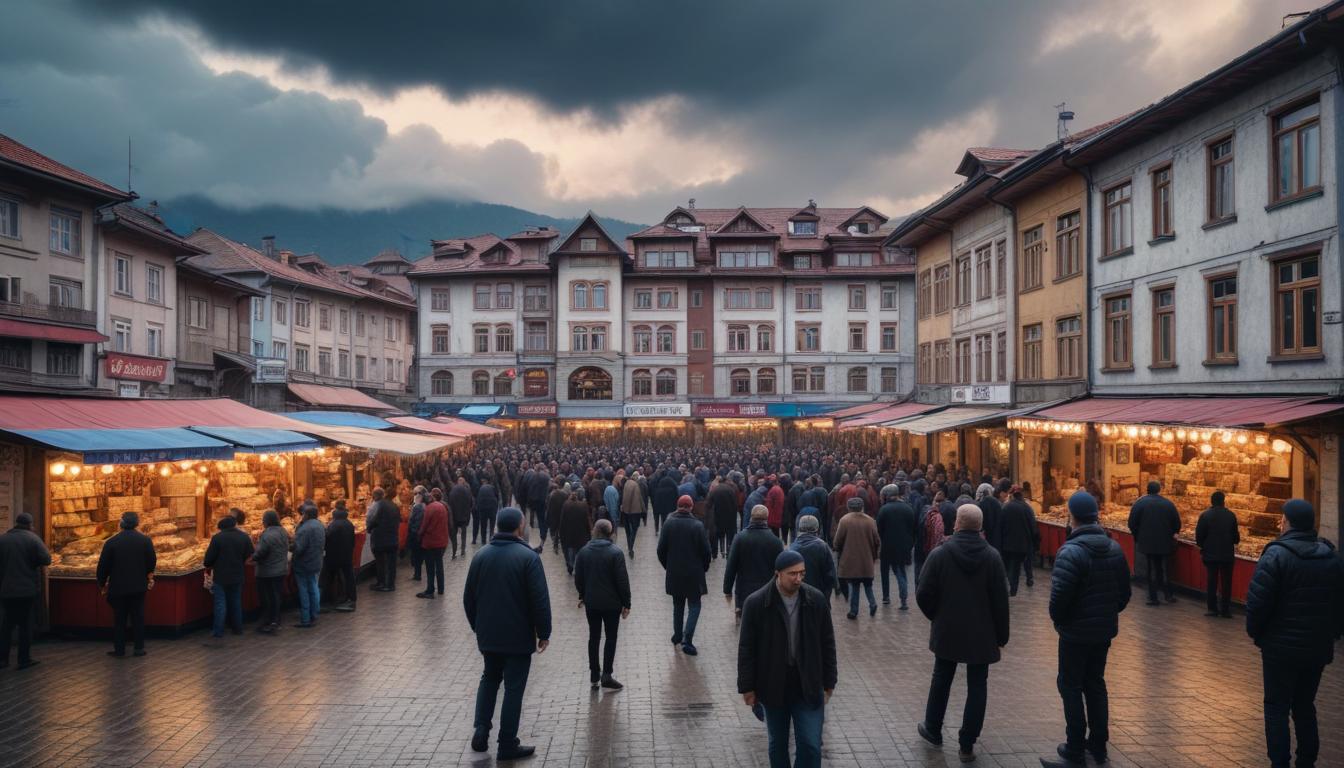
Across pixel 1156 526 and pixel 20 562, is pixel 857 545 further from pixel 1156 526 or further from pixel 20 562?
pixel 20 562

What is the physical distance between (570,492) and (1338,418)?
1221 cm

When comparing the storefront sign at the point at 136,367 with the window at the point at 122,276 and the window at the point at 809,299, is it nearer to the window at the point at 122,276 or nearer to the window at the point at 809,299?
the window at the point at 122,276

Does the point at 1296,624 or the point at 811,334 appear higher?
the point at 811,334

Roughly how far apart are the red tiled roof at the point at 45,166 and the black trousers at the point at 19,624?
2116 cm

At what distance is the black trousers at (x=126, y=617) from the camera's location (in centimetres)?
966

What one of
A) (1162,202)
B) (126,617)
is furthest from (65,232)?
(1162,202)

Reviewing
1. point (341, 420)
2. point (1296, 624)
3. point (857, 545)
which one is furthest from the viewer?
point (341, 420)

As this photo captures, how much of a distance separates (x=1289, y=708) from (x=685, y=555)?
5668 millimetres

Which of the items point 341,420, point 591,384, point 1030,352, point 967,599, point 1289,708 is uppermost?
point 1030,352

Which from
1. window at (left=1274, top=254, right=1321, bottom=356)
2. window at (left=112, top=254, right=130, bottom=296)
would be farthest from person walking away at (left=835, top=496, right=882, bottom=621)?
A: window at (left=112, top=254, right=130, bottom=296)

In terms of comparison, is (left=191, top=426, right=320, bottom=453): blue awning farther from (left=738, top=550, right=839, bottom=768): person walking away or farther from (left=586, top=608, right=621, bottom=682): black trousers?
(left=738, top=550, right=839, bottom=768): person walking away

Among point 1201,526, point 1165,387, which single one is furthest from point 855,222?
point 1201,526

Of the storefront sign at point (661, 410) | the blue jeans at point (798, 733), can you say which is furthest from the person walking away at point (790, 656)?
the storefront sign at point (661, 410)

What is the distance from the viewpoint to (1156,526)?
12344 mm
